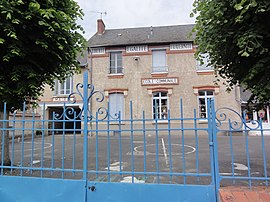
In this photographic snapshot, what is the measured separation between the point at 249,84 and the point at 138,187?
295 centimetres

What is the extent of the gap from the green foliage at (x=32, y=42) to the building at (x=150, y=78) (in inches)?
418

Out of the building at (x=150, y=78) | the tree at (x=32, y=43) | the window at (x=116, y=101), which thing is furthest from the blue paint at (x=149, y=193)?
the window at (x=116, y=101)

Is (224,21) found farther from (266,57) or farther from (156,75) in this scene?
(156,75)

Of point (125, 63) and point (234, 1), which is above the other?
point (125, 63)

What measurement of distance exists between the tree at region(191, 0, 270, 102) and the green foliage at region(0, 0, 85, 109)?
3100 millimetres

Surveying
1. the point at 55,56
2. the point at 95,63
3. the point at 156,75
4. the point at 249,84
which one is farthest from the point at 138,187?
the point at 95,63

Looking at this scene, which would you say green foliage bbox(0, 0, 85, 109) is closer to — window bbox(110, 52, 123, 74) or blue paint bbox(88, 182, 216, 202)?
blue paint bbox(88, 182, 216, 202)

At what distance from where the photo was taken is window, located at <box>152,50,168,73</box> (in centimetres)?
1639

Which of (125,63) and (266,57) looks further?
(125,63)

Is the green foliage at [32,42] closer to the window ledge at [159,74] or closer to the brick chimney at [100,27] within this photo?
the window ledge at [159,74]

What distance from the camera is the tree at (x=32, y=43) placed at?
166 inches

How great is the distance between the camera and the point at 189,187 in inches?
118

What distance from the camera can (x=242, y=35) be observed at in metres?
3.55

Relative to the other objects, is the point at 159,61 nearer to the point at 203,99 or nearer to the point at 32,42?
the point at 203,99
